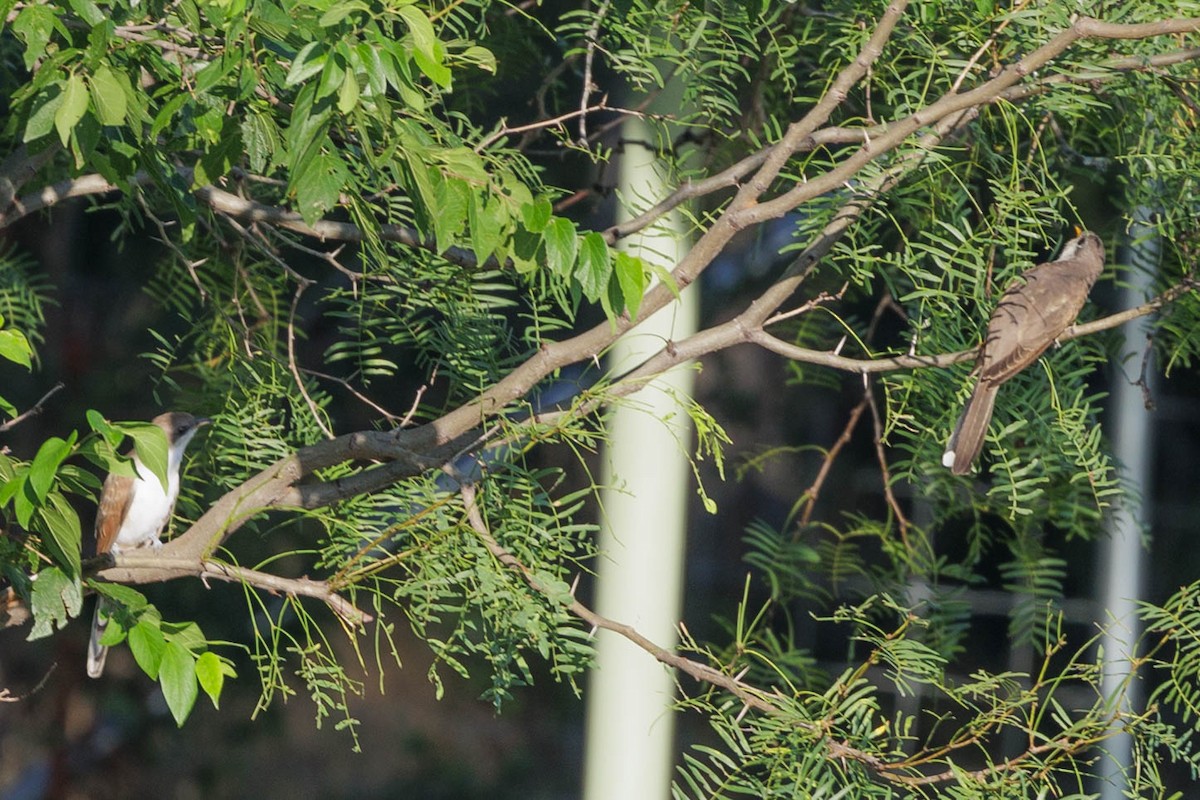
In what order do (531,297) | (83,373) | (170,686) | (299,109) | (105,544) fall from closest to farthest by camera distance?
(299,109) < (170,686) < (531,297) < (105,544) < (83,373)

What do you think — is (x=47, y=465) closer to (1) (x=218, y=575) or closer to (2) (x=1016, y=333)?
(1) (x=218, y=575)

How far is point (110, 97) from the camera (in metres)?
1.17

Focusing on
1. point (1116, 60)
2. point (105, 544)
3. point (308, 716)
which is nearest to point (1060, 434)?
point (1116, 60)

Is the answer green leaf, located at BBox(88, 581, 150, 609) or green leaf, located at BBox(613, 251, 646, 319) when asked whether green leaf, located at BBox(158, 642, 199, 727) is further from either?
green leaf, located at BBox(613, 251, 646, 319)

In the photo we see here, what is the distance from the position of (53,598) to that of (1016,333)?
1.18m

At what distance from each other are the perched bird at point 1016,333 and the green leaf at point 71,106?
42.8 inches

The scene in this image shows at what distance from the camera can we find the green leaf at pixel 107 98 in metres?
1.16

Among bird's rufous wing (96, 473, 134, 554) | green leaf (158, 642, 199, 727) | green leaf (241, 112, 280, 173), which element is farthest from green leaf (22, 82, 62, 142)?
bird's rufous wing (96, 473, 134, 554)

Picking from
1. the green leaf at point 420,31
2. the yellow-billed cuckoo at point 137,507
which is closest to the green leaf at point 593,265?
the green leaf at point 420,31

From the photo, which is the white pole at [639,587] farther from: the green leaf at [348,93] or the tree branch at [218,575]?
the green leaf at [348,93]

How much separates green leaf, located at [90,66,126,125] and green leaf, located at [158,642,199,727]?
1.65ft

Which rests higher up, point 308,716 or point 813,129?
point 813,129

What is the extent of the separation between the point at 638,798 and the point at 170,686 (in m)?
1.15

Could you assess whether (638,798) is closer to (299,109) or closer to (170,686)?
(170,686)
